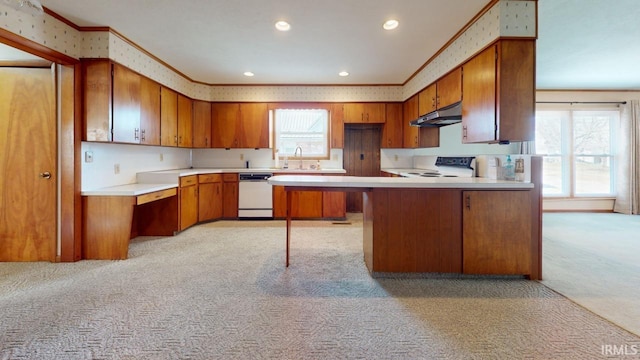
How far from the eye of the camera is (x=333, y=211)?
5.10 metres

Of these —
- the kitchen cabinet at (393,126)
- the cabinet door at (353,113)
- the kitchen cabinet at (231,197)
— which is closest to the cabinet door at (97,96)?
the kitchen cabinet at (231,197)

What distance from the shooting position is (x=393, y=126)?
5422 mm

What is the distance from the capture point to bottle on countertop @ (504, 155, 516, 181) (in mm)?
2689

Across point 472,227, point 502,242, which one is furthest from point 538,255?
point 472,227

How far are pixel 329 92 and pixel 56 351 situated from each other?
486 cm

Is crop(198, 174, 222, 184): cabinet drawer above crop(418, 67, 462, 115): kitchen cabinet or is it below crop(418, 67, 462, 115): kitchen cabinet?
below

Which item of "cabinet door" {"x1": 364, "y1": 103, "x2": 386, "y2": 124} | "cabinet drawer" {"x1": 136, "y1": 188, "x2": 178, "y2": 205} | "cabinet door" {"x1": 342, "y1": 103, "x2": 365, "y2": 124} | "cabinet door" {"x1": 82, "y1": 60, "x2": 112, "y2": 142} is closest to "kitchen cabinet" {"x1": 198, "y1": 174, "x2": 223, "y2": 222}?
"cabinet drawer" {"x1": 136, "y1": 188, "x2": 178, "y2": 205}

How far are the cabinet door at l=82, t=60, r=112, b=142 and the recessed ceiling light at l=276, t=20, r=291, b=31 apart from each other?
188cm

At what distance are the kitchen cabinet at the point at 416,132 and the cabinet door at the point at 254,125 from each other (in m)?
2.57

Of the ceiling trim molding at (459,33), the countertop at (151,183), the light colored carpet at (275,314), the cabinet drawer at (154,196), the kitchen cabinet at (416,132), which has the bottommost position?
the light colored carpet at (275,314)

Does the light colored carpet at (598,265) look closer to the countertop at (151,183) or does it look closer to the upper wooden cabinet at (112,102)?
the countertop at (151,183)

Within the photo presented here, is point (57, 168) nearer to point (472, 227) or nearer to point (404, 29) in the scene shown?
point (404, 29)

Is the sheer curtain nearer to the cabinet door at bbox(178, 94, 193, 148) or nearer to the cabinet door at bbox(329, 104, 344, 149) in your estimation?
the cabinet door at bbox(329, 104, 344, 149)

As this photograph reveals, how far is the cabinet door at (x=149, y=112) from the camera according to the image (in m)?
3.69
